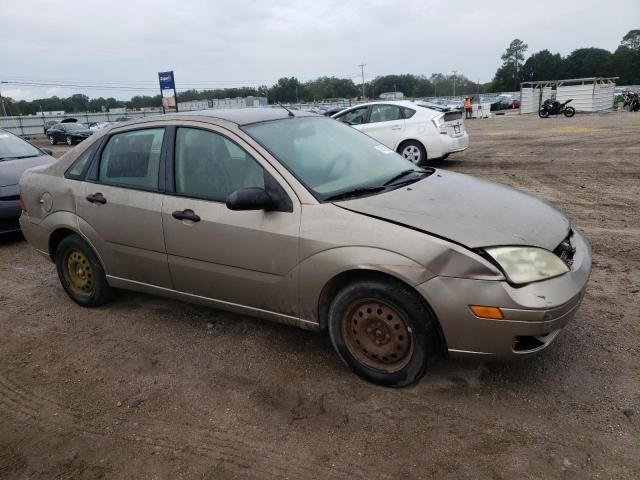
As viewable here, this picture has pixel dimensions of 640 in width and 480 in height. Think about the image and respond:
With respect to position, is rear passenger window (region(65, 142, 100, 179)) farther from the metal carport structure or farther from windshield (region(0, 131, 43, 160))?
the metal carport structure

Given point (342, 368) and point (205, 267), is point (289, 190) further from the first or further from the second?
point (342, 368)

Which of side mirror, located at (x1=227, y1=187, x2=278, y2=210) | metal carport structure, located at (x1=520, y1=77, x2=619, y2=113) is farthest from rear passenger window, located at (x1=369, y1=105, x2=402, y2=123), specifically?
metal carport structure, located at (x1=520, y1=77, x2=619, y2=113)

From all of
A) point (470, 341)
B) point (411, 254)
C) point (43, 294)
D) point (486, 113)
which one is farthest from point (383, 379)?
point (486, 113)

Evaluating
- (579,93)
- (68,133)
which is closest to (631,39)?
(579,93)

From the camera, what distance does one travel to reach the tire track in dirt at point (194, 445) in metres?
2.49

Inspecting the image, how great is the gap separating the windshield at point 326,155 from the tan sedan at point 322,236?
0.05 ft

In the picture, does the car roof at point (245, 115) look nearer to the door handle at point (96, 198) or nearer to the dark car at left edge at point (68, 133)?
the door handle at point (96, 198)

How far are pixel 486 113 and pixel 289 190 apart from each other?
3502 cm

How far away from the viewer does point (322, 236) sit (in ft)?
10.00

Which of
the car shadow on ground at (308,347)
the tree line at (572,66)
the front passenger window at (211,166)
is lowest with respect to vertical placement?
the car shadow on ground at (308,347)

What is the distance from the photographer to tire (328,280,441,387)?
2.85 meters

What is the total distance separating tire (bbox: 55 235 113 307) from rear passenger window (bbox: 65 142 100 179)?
1.76 feet

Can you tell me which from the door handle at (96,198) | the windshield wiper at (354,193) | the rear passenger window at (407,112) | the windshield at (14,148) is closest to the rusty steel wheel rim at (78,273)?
the door handle at (96,198)

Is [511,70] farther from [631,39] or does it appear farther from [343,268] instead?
[343,268]
